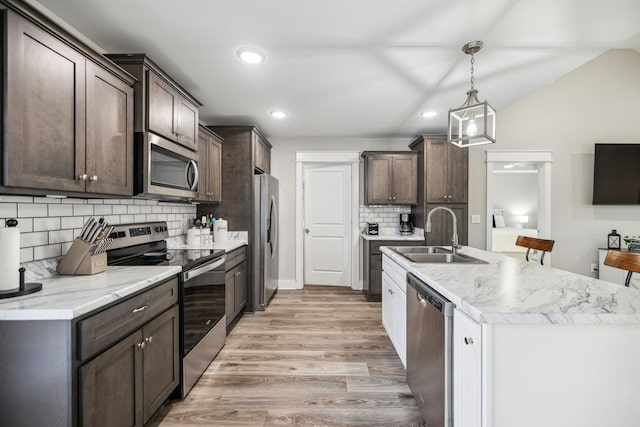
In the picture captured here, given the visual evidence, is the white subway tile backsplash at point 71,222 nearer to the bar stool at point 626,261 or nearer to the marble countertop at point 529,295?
the marble countertop at point 529,295

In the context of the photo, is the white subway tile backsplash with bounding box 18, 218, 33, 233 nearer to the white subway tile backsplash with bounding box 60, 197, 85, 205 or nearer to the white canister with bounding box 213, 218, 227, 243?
the white subway tile backsplash with bounding box 60, 197, 85, 205

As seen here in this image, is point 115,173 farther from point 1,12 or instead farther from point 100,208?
point 1,12

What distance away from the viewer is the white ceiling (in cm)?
162

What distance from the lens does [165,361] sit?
1.69 metres

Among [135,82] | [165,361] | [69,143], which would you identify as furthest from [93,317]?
[135,82]

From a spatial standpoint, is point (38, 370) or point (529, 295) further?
point (529, 295)

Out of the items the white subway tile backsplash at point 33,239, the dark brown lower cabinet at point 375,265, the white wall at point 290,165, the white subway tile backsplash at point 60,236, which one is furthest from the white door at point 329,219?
the white subway tile backsplash at point 33,239

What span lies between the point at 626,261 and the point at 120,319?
2.62 metres

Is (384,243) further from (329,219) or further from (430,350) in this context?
(430,350)

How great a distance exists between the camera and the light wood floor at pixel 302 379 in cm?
176

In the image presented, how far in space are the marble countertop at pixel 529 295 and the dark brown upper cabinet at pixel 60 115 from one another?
6.22 ft

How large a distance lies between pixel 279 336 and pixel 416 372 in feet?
4.99

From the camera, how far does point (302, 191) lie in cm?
451

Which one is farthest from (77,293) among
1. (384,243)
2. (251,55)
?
(384,243)
